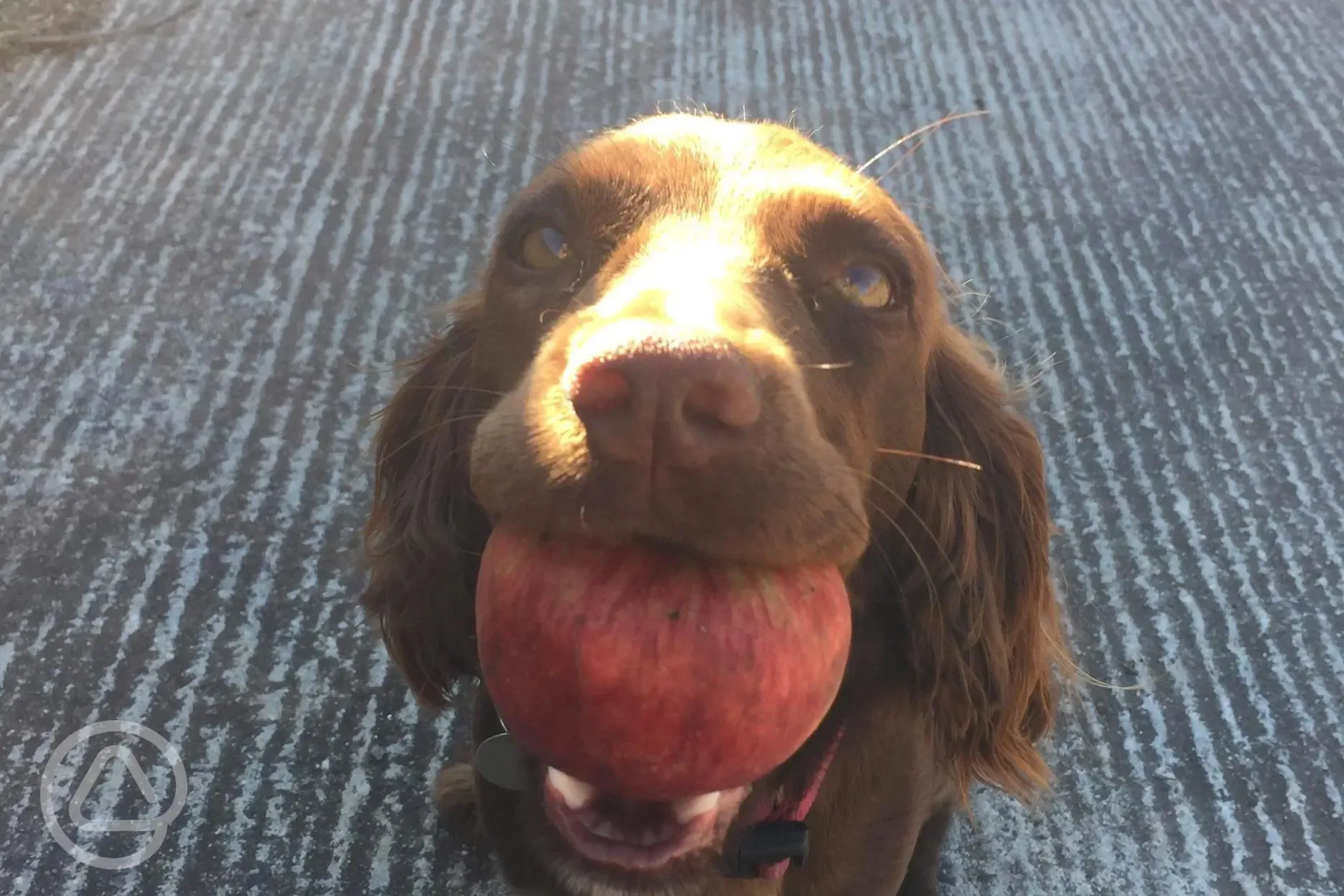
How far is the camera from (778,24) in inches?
104

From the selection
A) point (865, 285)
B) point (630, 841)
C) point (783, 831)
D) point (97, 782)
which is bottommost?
point (97, 782)

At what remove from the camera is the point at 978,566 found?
45.1 inches

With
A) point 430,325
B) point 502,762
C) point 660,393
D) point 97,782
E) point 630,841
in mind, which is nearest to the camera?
point 660,393

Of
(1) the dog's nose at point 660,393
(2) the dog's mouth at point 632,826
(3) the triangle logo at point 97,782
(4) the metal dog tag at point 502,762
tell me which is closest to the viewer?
(1) the dog's nose at point 660,393

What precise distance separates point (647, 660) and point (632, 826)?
0.30 metres

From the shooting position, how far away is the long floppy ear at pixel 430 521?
1163mm

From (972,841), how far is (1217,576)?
0.60 metres

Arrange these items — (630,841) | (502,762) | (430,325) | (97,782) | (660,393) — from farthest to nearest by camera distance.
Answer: (430,325) → (97,782) → (502,762) → (630,841) → (660,393)

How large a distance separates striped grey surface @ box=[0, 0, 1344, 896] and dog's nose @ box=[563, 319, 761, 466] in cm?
94

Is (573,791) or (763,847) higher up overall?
(573,791)

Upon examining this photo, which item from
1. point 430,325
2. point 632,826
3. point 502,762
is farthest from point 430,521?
point 430,325

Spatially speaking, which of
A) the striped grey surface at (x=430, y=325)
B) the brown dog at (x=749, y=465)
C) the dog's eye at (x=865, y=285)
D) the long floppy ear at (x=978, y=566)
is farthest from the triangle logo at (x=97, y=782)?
the dog's eye at (x=865, y=285)

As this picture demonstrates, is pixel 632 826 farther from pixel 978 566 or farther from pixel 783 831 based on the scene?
pixel 978 566

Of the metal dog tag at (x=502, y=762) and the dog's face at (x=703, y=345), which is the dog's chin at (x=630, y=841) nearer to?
the metal dog tag at (x=502, y=762)
